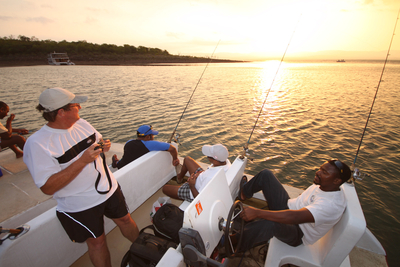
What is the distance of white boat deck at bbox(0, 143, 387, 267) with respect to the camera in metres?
2.09

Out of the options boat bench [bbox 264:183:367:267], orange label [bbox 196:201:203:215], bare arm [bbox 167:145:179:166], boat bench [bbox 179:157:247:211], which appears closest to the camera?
orange label [bbox 196:201:203:215]

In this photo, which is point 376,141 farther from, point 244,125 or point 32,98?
point 32,98

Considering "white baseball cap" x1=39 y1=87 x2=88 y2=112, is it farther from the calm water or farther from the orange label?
the calm water

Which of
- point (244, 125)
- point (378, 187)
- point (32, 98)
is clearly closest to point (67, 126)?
point (378, 187)

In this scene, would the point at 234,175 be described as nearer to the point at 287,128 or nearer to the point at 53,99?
the point at 53,99

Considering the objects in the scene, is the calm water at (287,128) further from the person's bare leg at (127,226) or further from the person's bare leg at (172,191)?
the person's bare leg at (127,226)

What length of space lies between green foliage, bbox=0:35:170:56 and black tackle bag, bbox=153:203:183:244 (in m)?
71.8

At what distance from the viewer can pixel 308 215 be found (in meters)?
1.68

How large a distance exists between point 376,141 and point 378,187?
282cm

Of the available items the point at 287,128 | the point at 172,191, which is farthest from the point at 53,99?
the point at 287,128

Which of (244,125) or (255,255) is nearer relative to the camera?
(255,255)

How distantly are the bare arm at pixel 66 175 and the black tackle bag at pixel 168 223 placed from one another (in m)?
0.87

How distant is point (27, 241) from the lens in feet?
4.93

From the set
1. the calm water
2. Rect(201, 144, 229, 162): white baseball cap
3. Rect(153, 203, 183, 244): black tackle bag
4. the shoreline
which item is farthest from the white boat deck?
the shoreline
